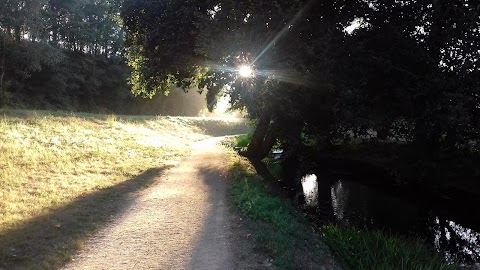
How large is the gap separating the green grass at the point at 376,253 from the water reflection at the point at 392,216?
6.12 ft

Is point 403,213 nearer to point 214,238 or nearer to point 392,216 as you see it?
point 392,216

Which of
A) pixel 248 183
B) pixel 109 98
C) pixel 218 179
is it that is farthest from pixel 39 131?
pixel 109 98

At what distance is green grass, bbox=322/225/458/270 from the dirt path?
244 cm

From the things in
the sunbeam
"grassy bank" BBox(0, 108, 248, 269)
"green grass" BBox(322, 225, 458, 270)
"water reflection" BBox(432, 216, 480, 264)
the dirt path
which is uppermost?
the sunbeam

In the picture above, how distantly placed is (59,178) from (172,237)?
6.12 metres

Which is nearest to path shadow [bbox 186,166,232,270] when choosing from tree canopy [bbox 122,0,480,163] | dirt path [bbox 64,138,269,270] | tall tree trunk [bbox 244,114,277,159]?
dirt path [bbox 64,138,269,270]

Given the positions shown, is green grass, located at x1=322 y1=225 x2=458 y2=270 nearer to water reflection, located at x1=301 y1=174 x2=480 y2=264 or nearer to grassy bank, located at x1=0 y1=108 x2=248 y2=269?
water reflection, located at x1=301 y1=174 x2=480 y2=264

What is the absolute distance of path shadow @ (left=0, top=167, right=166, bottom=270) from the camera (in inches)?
251

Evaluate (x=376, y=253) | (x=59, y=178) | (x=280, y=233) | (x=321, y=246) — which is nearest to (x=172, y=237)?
(x=280, y=233)

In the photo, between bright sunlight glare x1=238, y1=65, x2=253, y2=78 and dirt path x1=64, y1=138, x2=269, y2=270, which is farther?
bright sunlight glare x1=238, y1=65, x2=253, y2=78

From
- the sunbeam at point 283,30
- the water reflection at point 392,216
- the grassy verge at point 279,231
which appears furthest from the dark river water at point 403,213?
the sunbeam at point 283,30

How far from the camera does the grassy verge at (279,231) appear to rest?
7.18 meters

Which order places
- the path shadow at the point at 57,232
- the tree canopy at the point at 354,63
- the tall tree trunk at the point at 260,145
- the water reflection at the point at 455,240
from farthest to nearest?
the tall tree trunk at the point at 260,145
the tree canopy at the point at 354,63
the water reflection at the point at 455,240
the path shadow at the point at 57,232

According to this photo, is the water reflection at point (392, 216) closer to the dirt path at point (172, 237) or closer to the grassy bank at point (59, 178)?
the dirt path at point (172, 237)
